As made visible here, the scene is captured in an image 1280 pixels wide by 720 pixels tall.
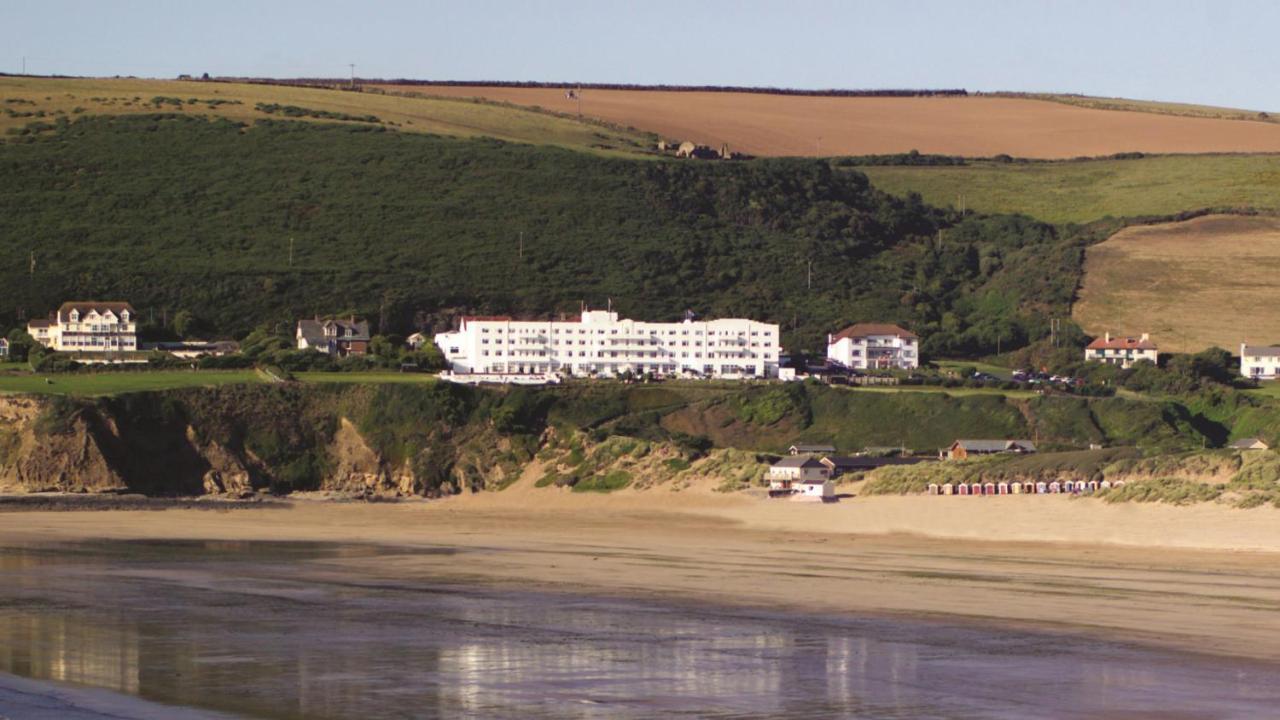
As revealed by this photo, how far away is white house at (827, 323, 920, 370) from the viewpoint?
9256 centimetres

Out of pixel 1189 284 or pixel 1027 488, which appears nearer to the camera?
pixel 1027 488

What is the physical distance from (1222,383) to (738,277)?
110ft

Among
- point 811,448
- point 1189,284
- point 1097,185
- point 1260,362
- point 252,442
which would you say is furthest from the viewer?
point 1097,185

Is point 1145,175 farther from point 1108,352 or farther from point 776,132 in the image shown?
point 1108,352

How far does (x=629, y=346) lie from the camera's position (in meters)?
88.1

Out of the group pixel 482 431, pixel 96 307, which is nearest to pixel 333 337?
pixel 96 307

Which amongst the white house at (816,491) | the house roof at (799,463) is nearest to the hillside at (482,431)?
the house roof at (799,463)

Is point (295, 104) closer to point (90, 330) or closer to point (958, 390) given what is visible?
point (90, 330)

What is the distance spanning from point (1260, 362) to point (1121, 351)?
22.7 ft

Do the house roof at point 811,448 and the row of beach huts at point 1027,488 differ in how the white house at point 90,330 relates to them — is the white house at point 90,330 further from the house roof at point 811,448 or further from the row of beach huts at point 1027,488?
the row of beach huts at point 1027,488

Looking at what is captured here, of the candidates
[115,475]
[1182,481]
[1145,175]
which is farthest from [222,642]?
[1145,175]

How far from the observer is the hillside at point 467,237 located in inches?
3878

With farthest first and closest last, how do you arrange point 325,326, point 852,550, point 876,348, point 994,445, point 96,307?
point 876,348, point 96,307, point 325,326, point 994,445, point 852,550

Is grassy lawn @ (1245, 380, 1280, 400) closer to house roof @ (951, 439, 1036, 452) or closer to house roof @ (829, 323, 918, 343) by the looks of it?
house roof @ (951, 439, 1036, 452)
